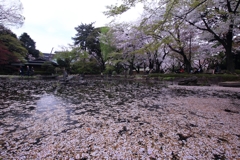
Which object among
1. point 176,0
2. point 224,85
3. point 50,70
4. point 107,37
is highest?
point 107,37

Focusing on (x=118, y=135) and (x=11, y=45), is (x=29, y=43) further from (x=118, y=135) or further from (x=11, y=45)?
(x=118, y=135)

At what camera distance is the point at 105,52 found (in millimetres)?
23531

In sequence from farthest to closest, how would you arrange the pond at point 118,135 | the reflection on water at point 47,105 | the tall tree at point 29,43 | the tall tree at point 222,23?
the tall tree at point 29,43 → the tall tree at point 222,23 → the reflection on water at point 47,105 → the pond at point 118,135

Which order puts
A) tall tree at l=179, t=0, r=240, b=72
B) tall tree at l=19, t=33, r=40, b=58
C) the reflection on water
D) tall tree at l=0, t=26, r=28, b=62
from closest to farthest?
the reflection on water < tall tree at l=179, t=0, r=240, b=72 < tall tree at l=0, t=26, r=28, b=62 < tall tree at l=19, t=33, r=40, b=58

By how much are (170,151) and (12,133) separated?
249 centimetres

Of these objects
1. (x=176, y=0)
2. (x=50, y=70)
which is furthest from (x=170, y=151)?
(x=50, y=70)

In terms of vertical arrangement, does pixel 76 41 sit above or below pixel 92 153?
above

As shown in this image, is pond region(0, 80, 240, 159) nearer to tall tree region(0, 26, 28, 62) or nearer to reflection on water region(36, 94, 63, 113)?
reflection on water region(36, 94, 63, 113)

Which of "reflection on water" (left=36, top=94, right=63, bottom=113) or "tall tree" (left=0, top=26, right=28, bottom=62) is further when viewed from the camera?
"tall tree" (left=0, top=26, right=28, bottom=62)

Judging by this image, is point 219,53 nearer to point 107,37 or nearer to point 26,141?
point 107,37

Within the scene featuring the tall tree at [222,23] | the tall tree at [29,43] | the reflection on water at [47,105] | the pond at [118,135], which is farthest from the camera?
the tall tree at [29,43]

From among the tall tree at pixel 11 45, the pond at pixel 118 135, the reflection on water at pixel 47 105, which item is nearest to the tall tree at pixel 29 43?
the tall tree at pixel 11 45

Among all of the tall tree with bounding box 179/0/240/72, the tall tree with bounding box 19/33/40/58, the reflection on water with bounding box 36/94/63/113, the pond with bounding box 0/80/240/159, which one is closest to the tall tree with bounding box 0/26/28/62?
the tall tree with bounding box 19/33/40/58

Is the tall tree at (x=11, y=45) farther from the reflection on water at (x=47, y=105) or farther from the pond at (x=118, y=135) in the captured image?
→ the pond at (x=118, y=135)
